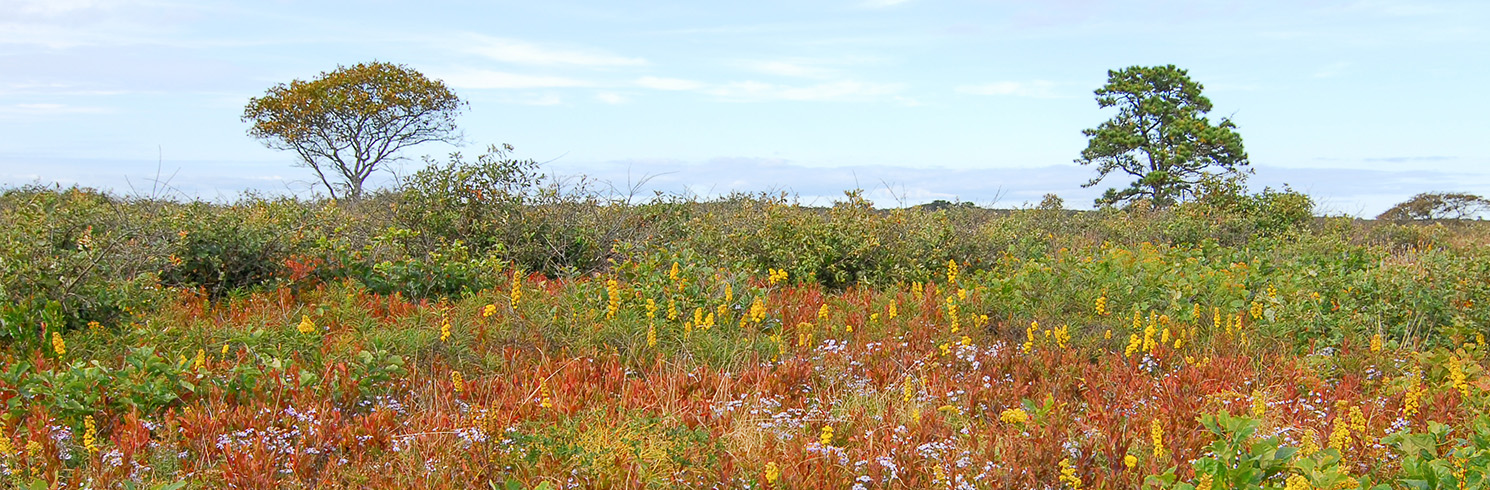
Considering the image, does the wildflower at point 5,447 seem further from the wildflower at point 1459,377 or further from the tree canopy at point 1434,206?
the tree canopy at point 1434,206

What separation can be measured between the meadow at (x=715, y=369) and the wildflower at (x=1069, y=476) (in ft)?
0.06

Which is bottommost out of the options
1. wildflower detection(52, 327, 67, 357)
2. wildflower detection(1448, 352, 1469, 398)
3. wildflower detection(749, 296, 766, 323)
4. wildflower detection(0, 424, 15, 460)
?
wildflower detection(0, 424, 15, 460)

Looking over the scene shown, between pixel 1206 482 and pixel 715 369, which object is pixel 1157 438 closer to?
pixel 1206 482

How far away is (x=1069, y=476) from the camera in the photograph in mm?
3367

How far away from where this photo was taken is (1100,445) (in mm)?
3771

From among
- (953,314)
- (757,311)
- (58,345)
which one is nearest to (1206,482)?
(953,314)

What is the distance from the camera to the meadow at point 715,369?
145 inches

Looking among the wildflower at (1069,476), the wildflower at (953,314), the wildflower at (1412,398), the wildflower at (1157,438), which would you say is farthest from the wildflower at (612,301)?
the wildflower at (1412,398)

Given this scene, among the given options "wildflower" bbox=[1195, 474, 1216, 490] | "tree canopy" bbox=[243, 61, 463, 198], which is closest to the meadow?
"wildflower" bbox=[1195, 474, 1216, 490]

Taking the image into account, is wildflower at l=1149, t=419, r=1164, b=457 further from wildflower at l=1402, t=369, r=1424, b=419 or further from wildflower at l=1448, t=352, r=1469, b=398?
wildflower at l=1448, t=352, r=1469, b=398

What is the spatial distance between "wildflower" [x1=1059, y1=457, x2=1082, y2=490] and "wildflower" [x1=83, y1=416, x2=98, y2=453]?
3.46 metres

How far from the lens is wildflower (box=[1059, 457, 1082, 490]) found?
328 cm

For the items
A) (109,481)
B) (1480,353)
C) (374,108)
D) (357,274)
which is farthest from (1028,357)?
(374,108)

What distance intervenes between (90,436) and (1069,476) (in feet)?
11.6
